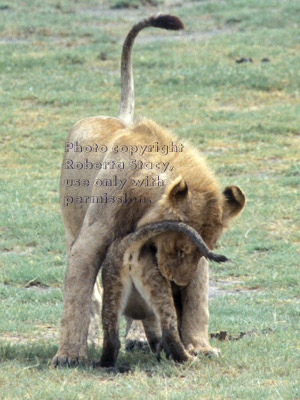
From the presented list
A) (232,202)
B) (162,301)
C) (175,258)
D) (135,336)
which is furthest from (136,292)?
(135,336)

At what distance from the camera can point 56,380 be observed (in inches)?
183

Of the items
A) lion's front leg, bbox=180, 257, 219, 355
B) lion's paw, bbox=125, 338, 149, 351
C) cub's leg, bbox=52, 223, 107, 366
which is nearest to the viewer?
cub's leg, bbox=52, 223, 107, 366

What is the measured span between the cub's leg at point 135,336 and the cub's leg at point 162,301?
29.7 inches

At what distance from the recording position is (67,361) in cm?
497

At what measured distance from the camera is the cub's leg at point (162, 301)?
478 centimetres

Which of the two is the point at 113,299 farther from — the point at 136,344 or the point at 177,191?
the point at 136,344

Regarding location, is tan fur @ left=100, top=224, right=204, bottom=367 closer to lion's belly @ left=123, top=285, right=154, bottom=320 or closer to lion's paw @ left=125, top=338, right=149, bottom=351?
lion's belly @ left=123, top=285, right=154, bottom=320

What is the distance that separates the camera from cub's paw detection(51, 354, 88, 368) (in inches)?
195

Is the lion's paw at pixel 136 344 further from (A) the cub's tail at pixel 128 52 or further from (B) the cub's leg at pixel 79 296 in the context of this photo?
(A) the cub's tail at pixel 128 52

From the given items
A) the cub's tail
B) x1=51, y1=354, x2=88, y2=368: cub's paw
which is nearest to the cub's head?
x1=51, y1=354, x2=88, y2=368: cub's paw

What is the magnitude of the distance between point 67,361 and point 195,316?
2.42 feet

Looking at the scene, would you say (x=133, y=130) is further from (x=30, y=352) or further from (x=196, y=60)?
(x=196, y=60)

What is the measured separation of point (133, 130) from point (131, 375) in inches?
59.2

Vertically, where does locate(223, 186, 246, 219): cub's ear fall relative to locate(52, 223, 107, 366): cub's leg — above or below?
above
